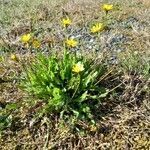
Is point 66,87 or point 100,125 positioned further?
point 66,87

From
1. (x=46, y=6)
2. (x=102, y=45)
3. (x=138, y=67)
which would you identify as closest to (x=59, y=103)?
(x=138, y=67)

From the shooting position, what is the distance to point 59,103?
4312 mm

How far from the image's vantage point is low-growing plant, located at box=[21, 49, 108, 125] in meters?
4.34

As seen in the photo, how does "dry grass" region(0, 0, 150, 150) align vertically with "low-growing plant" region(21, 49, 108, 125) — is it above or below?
below

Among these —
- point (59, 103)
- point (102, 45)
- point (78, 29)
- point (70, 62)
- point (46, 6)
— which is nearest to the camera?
point (59, 103)

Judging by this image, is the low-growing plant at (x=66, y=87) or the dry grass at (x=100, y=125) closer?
the dry grass at (x=100, y=125)

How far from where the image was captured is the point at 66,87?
448 centimetres

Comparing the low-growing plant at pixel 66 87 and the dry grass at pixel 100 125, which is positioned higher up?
the low-growing plant at pixel 66 87

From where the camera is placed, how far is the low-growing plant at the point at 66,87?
434cm

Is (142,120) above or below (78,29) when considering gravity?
above

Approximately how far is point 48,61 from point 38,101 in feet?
1.51

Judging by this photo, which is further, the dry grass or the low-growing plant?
the low-growing plant

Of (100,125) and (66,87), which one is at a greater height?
(66,87)

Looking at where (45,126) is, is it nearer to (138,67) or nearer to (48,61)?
(48,61)
